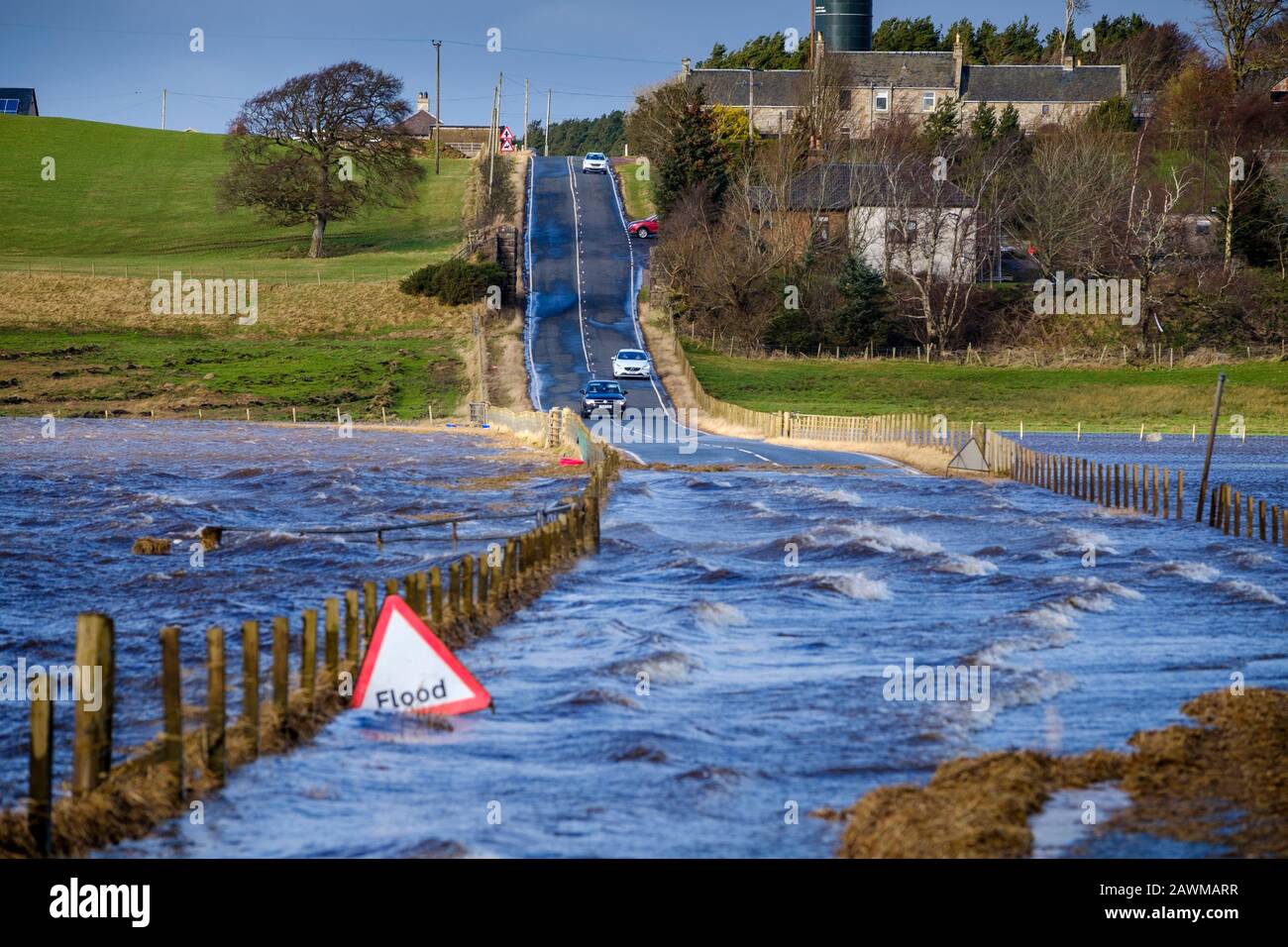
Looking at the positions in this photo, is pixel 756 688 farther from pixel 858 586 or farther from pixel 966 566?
pixel 966 566

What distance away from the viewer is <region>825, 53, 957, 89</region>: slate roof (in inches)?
5684

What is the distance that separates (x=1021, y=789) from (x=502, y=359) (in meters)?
71.4

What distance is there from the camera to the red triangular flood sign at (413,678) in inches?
723

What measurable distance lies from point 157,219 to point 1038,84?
7651cm

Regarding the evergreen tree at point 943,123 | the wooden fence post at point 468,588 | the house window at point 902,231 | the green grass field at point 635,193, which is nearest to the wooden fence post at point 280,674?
the wooden fence post at point 468,588

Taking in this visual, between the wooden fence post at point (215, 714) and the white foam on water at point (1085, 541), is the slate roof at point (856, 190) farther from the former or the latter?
the wooden fence post at point (215, 714)

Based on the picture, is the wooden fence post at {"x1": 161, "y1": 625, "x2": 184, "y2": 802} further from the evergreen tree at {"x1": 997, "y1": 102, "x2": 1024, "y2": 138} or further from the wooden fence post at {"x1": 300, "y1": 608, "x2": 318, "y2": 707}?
the evergreen tree at {"x1": 997, "y1": 102, "x2": 1024, "y2": 138}

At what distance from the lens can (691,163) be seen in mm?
112062

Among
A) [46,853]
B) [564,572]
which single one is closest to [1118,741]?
[46,853]

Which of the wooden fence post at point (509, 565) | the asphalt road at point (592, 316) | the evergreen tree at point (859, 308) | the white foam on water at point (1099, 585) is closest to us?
the wooden fence post at point (509, 565)

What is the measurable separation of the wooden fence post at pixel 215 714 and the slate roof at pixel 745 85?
423ft

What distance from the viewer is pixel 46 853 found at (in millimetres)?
13406

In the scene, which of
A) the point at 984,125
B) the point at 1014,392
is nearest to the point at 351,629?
the point at 1014,392
